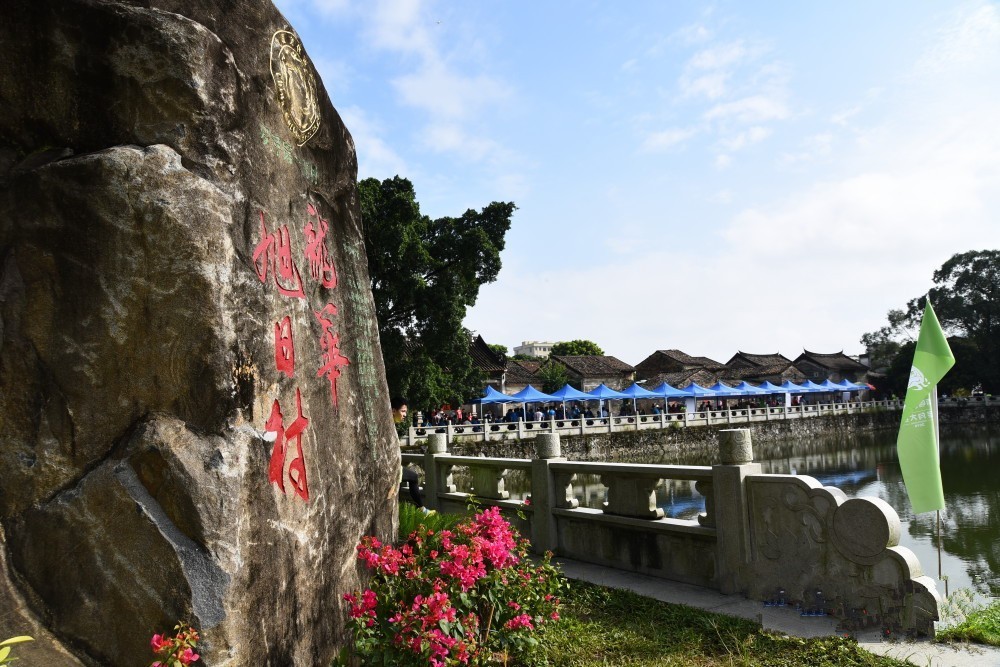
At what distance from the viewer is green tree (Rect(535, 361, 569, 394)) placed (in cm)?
4016

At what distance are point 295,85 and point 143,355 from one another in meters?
1.73

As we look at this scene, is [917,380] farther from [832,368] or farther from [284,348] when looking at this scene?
[832,368]

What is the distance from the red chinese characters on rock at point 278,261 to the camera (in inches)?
121

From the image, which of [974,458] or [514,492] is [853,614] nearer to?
[514,492]

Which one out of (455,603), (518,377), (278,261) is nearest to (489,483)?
(455,603)

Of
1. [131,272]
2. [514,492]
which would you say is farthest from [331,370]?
[514,492]

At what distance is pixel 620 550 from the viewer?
5824mm

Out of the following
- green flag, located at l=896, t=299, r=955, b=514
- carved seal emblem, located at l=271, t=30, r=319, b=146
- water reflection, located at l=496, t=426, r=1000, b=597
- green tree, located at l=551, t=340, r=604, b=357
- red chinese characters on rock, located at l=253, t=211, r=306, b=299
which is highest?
green tree, located at l=551, t=340, r=604, b=357

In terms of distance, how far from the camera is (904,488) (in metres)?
17.4

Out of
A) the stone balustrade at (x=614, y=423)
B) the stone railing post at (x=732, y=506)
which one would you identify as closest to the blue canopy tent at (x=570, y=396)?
the stone balustrade at (x=614, y=423)

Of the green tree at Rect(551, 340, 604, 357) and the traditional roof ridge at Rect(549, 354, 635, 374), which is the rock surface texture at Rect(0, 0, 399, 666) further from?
the green tree at Rect(551, 340, 604, 357)

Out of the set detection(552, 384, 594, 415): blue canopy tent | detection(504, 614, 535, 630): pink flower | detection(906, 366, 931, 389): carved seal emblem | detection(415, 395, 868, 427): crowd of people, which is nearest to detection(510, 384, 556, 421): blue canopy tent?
detection(552, 384, 594, 415): blue canopy tent

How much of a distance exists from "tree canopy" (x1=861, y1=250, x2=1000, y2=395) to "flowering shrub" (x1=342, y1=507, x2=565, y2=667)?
47.0 metres

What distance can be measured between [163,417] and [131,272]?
1.88 feet
